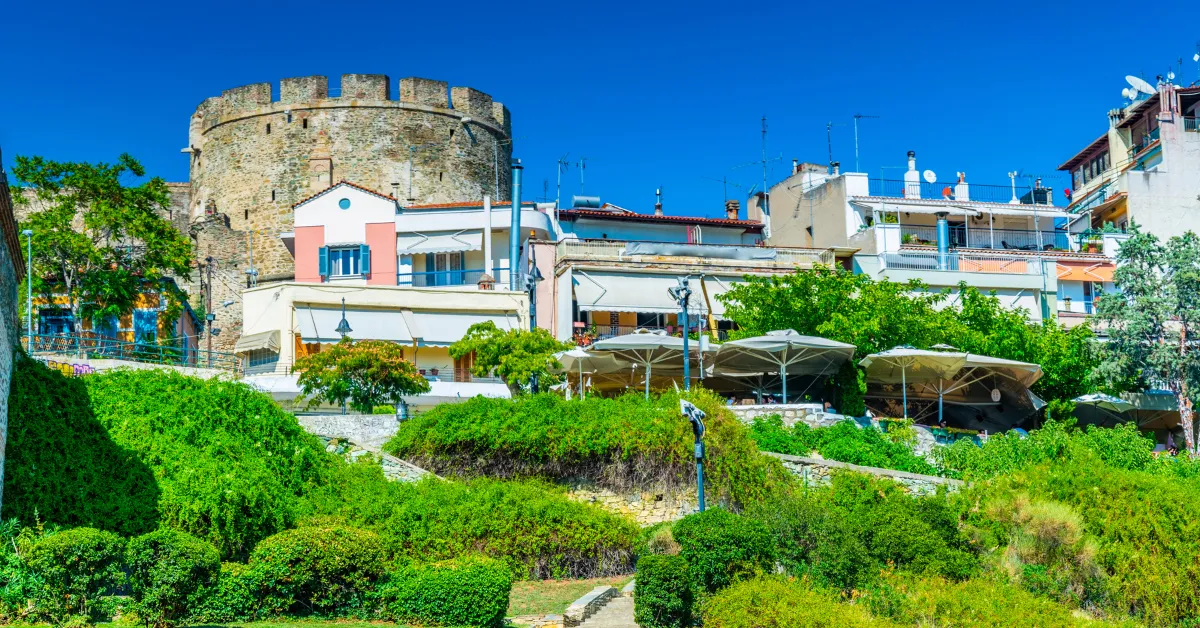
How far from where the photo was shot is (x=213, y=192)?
175 feet

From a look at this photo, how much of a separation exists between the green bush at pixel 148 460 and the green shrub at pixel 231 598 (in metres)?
2.20

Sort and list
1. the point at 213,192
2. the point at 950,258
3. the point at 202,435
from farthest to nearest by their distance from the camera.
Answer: the point at 213,192 < the point at 950,258 < the point at 202,435

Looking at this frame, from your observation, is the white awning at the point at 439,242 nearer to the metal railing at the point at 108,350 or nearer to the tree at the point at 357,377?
the metal railing at the point at 108,350

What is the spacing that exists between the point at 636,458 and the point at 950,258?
836 inches

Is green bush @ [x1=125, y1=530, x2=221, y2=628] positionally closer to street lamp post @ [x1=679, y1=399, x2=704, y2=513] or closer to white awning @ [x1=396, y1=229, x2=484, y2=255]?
street lamp post @ [x1=679, y1=399, x2=704, y2=513]

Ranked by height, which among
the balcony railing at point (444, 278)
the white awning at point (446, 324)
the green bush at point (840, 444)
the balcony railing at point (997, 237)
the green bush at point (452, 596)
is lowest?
the green bush at point (452, 596)

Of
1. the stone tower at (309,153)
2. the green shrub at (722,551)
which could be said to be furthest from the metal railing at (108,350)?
the stone tower at (309,153)

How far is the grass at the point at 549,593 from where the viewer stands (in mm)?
19344

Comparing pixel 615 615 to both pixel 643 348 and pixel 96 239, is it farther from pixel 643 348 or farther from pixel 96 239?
pixel 96 239

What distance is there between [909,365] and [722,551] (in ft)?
37.0

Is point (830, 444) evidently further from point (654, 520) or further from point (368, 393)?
point (368, 393)

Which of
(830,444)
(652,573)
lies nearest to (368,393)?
(830,444)

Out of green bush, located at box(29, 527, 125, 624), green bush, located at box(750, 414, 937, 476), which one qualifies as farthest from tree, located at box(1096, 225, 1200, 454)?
green bush, located at box(29, 527, 125, 624)

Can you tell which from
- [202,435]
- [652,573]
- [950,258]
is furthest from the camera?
[950,258]
